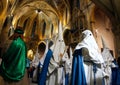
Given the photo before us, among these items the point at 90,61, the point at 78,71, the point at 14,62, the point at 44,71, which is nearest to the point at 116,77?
the point at 90,61

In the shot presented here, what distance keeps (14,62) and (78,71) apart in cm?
117

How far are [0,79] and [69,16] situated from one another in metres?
12.3

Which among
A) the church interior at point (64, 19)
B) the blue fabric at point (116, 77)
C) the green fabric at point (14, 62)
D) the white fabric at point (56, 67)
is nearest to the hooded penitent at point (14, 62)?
the green fabric at point (14, 62)

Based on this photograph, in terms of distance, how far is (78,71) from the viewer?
142 inches

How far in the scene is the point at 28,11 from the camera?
68.8 ft

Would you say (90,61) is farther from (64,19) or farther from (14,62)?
(64,19)

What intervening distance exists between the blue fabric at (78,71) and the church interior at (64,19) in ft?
4.12

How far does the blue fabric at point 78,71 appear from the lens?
3.52m

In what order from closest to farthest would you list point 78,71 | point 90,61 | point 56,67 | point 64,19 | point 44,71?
point 78,71 < point 90,61 < point 44,71 < point 56,67 < point 64,19

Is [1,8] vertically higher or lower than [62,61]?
higher

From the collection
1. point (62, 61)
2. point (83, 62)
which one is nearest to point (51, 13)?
point (62, 61)

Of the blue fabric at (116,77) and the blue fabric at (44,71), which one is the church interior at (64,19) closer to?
the blue fabric at (44,71)

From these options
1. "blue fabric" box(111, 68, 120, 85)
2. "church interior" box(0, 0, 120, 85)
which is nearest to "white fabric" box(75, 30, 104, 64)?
"blue fabric" box(111, 68, 120, 85)

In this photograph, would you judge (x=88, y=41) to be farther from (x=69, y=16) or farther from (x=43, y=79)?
(x=69, y=16)
